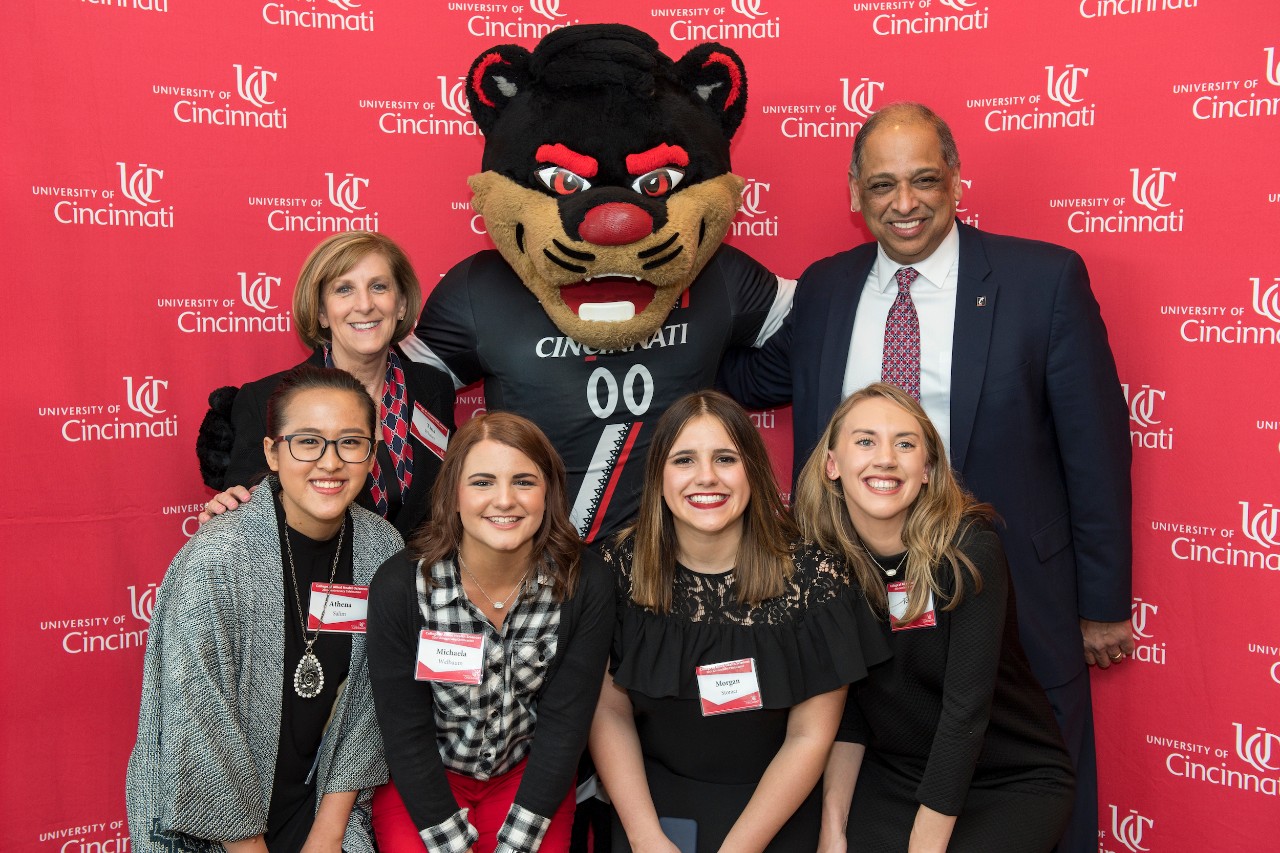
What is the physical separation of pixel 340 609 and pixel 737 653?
87 centimetres

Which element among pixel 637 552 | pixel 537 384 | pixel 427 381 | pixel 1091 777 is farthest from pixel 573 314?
pixel 1091 777

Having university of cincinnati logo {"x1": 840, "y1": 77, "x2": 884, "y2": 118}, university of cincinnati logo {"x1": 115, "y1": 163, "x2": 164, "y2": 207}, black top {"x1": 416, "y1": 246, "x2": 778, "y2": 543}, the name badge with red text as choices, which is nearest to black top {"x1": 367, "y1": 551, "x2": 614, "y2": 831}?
black top {"x1": 416, "y1": 246, "x2": 778, "y2": 543}

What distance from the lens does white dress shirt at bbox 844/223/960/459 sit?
261 centimetres

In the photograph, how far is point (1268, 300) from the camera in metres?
2.83

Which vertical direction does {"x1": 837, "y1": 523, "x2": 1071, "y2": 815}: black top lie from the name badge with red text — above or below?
below

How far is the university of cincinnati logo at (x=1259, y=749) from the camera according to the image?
9.46 ft

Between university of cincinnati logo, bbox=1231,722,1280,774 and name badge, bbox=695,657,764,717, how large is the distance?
1688 millimetres

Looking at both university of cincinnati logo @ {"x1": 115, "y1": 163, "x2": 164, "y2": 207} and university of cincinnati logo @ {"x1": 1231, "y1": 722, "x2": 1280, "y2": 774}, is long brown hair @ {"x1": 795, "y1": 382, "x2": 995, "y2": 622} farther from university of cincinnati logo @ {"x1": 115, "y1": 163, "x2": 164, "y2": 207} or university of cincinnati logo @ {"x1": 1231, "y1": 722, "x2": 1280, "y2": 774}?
university of cincinnati logo @ {"x1": 115, "y1": 163, "x2": 164, "y2": 207}

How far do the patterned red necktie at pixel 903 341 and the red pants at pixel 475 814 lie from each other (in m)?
1.35

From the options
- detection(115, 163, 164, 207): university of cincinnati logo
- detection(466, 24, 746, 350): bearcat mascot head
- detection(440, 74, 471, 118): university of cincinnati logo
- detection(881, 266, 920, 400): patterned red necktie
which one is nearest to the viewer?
detection(466, 24, 746, 350): bearcat mascot head

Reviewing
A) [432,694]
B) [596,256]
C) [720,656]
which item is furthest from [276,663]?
[596,256]

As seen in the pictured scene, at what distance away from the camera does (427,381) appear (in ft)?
8.93

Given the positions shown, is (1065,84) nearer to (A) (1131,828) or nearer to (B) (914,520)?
(B) (914,520)

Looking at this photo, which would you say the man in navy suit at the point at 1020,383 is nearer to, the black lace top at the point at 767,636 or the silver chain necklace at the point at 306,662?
the black lace top at the point at 767,636
